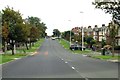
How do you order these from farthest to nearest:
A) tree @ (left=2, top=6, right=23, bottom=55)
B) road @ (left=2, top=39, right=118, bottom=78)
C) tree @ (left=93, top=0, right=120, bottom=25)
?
tree @ (left=2, top=6, right=23, bottom=55)
tree @ (left=93, top=0, right=120, bottom=25)
road @ (left=2, top=39, right=118, bottom=78)

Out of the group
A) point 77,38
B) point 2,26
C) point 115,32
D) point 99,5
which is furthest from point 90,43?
point 99,5

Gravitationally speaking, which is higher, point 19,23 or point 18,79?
point 19,23

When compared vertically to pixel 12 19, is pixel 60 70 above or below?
below

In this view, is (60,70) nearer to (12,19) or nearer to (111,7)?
(111,7)

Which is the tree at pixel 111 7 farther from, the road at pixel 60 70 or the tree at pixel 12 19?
the tree at pixel 12 19

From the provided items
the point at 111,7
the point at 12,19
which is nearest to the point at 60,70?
the point at 111,7

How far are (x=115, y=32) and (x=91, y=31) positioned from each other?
128m

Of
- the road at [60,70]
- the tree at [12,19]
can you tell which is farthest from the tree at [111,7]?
→ the tree at [12,19]

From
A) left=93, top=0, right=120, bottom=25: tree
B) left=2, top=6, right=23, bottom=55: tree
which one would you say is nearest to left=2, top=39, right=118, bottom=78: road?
left=93, top=0, right=120, bottom=25: tree

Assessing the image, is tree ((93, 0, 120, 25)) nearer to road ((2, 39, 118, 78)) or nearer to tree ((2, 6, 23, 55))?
road ((2, 39, 118, 78))

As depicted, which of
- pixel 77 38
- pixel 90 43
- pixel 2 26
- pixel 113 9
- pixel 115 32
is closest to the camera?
pixel 113 9

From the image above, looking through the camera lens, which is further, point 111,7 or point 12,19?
point 12,19

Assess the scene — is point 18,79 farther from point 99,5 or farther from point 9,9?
point 9,9

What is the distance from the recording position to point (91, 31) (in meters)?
198
